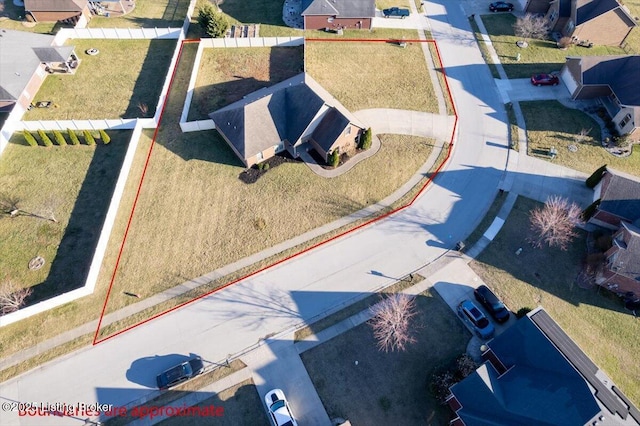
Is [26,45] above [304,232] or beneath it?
above

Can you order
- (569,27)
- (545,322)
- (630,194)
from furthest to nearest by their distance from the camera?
1. (569,27)
2. (630,194)
3. (545,322)

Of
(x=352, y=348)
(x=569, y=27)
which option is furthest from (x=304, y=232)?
(x=569, y=27)

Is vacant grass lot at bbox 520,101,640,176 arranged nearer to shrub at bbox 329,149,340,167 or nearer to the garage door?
the garage door

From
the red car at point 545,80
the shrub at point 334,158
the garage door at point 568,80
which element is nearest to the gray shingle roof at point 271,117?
the shrub at point 334,158

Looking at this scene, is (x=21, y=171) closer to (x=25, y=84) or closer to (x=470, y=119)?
(x=25, y=84)

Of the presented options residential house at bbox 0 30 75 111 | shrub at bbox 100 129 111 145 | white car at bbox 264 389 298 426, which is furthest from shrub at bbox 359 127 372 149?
residential house at bbox 0 30 75 111

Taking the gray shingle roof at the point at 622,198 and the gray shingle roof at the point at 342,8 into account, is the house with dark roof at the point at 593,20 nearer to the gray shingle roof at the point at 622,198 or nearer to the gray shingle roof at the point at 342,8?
the gray shingle roof at the point at 342,8
